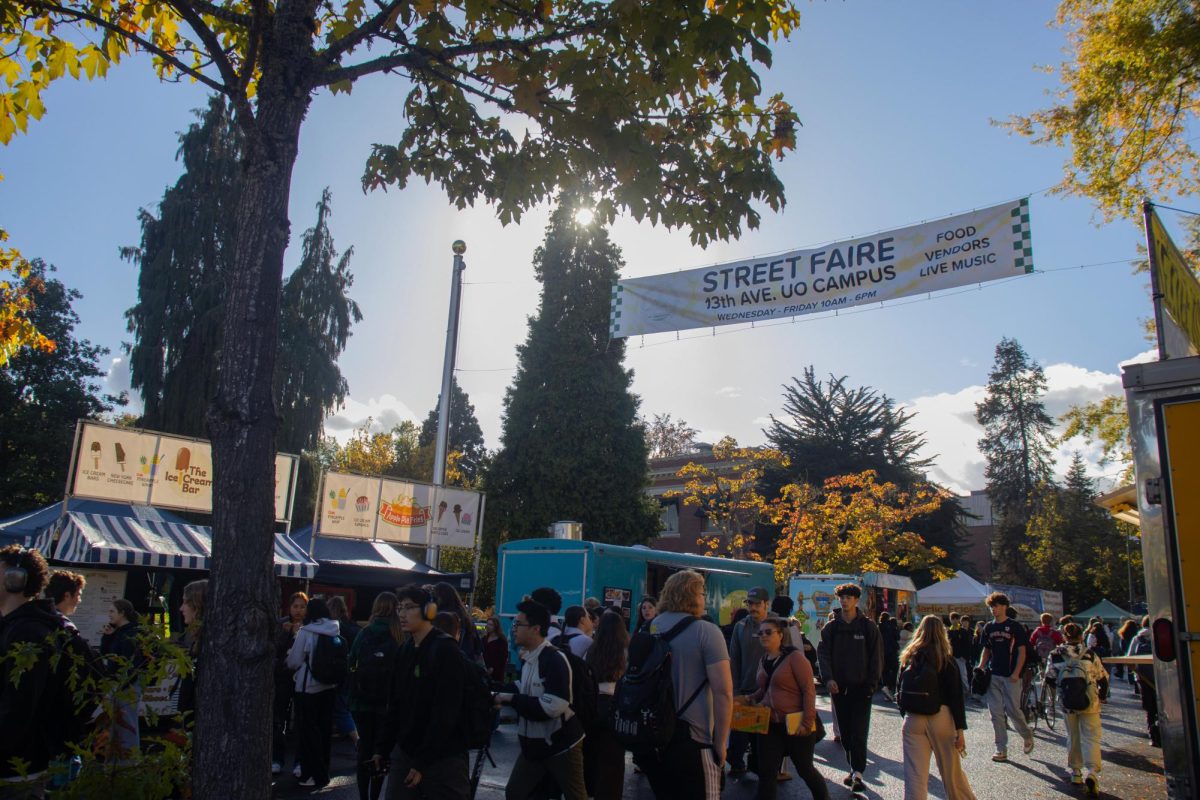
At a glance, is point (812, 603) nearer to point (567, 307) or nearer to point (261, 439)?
point (567, 307)

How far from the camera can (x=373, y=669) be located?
708 cm

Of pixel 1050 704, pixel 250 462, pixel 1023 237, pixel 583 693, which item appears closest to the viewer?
pixel 250 462

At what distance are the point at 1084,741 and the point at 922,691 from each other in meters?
3.89

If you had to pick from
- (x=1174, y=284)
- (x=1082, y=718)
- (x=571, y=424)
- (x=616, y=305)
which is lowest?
(x=1082, y=718)

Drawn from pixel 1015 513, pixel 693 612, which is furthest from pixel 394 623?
pixel 1015 513

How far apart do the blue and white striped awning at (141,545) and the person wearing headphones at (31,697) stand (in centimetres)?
847

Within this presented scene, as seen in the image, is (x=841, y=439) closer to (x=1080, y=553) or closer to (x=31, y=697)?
(x=1080, y=553)

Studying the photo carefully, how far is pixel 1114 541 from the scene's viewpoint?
54875 mm

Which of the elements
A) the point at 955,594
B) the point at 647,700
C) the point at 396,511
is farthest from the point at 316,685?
the point at 955,594

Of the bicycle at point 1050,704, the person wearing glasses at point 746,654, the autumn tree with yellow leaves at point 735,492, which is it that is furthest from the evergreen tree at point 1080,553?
the person wearing glasses at point 746,654

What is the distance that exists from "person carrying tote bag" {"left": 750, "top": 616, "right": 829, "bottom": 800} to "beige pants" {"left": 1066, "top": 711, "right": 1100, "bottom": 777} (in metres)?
3.91

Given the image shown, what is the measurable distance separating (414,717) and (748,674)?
4579 millimetres

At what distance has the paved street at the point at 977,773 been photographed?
8.63 m

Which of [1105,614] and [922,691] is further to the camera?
[1105,614]
